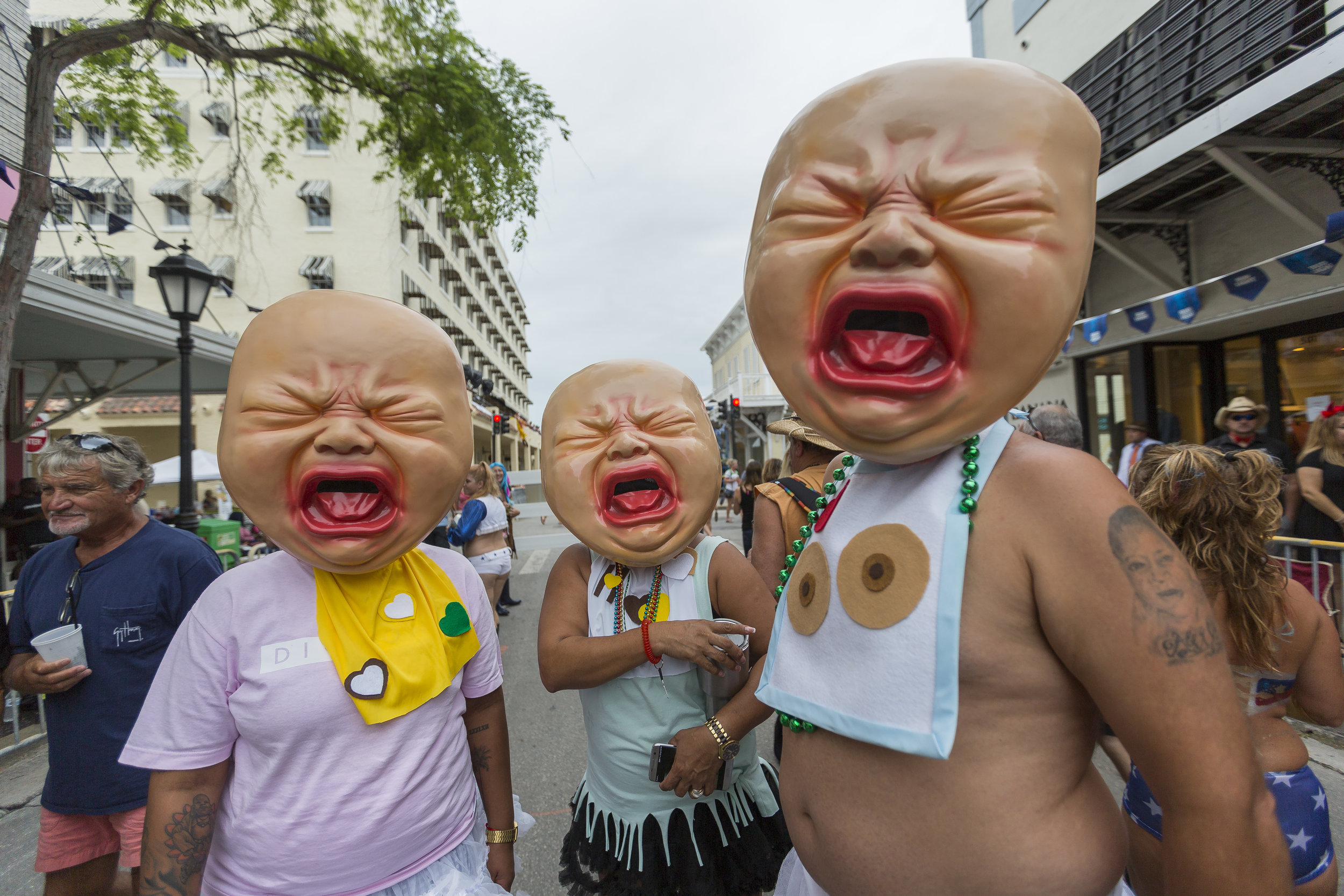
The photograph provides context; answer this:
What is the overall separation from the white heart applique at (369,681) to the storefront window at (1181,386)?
9492mm

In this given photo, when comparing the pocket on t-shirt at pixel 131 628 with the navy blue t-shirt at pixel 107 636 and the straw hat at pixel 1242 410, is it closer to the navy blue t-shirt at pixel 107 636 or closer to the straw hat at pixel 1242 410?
the navy blue t-shirt at pixel 107 636

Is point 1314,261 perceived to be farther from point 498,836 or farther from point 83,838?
point 83,838

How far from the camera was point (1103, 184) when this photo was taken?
746cm

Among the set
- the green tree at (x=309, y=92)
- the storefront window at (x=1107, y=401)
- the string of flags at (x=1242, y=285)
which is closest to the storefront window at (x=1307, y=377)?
the string of flags at (x=1242, y=285)

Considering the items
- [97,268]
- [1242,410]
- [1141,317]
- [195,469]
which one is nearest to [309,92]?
[1242,410]

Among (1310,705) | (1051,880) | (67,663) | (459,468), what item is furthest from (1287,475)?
(67,663)

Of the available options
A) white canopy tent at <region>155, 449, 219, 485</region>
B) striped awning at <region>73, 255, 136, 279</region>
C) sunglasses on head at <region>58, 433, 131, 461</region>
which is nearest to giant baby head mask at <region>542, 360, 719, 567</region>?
sunglasses on head at <region>58, 433, 131, 461</region>

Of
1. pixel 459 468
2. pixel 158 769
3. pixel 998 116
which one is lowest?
pixel 158 769

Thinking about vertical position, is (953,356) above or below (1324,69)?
below

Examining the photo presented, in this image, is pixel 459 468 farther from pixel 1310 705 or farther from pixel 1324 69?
pixel 1324 69

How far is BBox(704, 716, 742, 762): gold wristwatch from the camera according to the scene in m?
1.63

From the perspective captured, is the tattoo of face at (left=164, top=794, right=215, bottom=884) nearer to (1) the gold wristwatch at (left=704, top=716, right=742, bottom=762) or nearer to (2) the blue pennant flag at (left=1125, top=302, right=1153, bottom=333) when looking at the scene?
(1) the gold wristwatch at (left=704, top=716, right=742, bottom=762)

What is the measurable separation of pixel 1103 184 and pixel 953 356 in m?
8.53

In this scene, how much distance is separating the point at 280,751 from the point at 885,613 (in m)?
1.27
